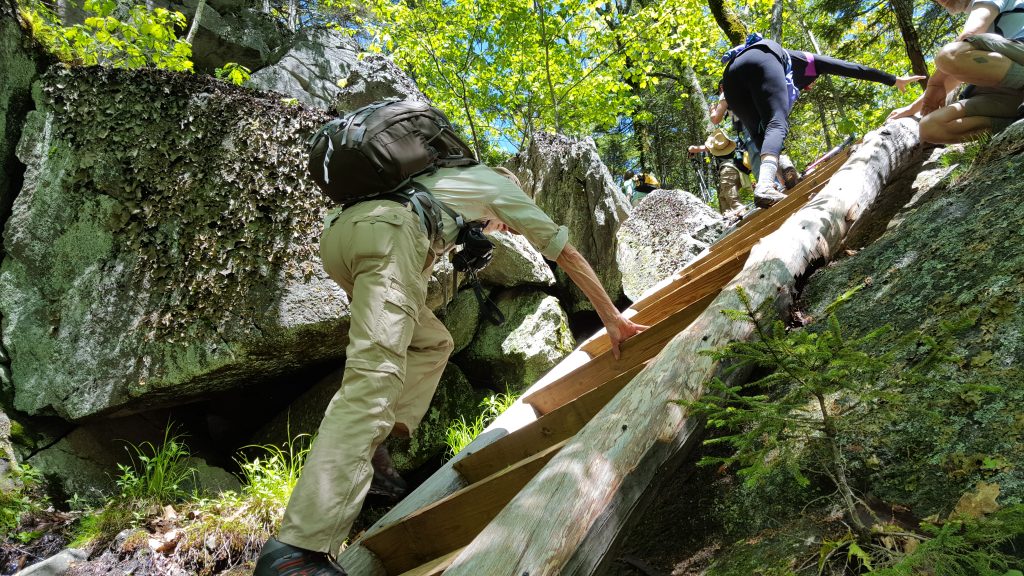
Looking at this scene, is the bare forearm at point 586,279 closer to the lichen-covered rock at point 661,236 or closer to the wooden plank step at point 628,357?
the wooden plank step at point 628,357

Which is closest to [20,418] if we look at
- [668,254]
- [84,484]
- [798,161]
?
[84,484]

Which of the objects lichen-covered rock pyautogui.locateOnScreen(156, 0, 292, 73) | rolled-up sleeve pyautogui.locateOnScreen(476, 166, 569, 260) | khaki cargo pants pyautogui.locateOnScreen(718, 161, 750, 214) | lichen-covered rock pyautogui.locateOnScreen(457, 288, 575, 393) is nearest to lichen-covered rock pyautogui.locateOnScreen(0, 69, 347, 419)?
lichen-covered rock pyautogui.locateOnScreen(457, 288, 575, 393)

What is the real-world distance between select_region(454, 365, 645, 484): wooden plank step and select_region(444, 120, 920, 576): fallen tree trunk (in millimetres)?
384

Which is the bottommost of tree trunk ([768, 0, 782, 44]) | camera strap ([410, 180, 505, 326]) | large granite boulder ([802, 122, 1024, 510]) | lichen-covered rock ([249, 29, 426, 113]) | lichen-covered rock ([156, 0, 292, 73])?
large granite boulder ([802, 122, 1024, 510])

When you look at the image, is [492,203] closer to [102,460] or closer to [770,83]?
[770,83]

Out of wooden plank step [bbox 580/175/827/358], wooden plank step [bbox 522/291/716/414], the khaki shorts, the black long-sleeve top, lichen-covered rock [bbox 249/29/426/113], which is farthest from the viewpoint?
lichen-covered rock [bbox 249/29/426/113]

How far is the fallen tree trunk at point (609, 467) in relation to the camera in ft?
4.24

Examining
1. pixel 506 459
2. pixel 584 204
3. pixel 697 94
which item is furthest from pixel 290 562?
pixel 697 94

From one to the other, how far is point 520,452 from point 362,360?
2.88ft

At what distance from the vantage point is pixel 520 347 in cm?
648

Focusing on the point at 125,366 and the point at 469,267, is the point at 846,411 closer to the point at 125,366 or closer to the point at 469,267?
the point at 469,267

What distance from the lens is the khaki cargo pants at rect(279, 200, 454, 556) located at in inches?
75.2

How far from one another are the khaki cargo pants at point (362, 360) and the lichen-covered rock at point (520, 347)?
3.84 meters

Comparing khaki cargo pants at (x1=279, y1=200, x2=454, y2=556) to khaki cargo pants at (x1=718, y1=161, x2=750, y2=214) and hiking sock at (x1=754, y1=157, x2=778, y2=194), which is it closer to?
hiking sock at (x1=754, y1=157, x2=778, y2=194)
